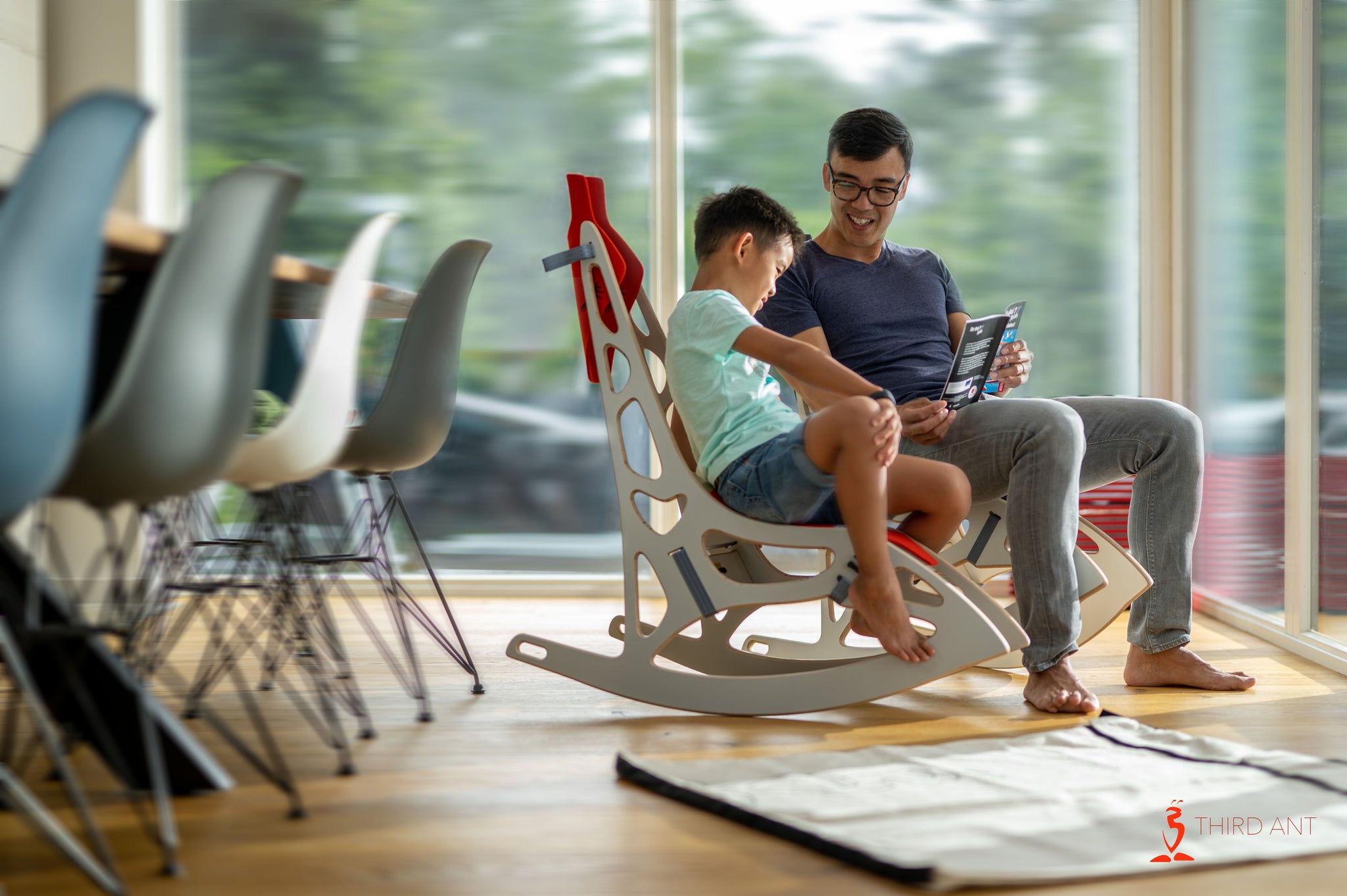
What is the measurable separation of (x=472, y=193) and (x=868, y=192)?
159 centimetres

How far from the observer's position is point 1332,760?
1533mm

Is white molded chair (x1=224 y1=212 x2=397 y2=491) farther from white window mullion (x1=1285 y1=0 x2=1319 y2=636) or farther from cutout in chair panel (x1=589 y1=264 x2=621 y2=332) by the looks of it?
white window mullion (x1=1285 y1=0 x2=1319 y2=636)

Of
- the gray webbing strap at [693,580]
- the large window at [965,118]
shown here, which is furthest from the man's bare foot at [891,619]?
the large window at [965,118]

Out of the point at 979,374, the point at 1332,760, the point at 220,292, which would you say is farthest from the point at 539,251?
the point at 1332,760

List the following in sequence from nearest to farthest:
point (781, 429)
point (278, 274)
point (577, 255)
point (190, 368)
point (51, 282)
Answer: point (51, 282), point (190, 368), point (278, 274), point (781, 429), point (577, 255)

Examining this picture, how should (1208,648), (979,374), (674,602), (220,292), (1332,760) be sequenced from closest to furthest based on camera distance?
(220,292), (1332,760), (674,602), (979,374), (1208,648)

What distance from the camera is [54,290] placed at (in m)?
1.06

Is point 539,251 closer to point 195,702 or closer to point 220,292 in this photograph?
point 195,702

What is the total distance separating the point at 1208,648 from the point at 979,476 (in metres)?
0.91

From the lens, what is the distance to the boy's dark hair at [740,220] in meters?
1.97

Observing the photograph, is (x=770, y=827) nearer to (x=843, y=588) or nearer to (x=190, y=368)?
(x=843, y=588)

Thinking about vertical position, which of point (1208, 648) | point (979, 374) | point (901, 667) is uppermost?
point (979, 374)

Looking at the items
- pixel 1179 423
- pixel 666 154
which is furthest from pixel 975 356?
pixel 666 154

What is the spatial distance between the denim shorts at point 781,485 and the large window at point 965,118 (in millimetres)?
1633
